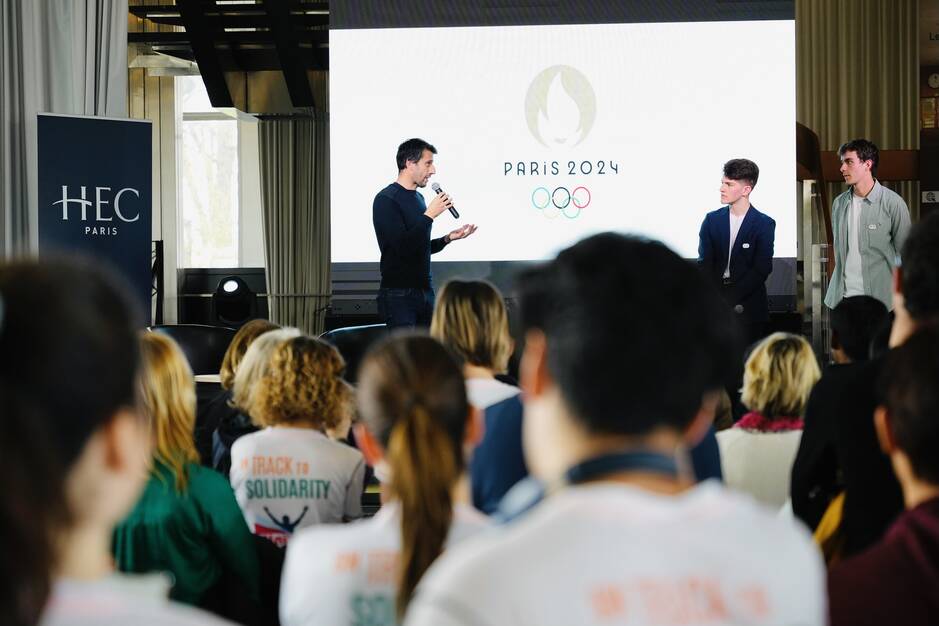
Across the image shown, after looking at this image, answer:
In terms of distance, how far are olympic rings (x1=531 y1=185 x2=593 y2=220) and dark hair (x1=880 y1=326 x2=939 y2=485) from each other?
580 centimetres

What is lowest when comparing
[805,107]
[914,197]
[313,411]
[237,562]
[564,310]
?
[237,562]

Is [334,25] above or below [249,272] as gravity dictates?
above

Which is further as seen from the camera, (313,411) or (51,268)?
(313,411)

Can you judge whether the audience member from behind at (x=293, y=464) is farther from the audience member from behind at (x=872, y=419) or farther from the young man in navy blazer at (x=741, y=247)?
the young man in navy blazer at (x=741, y=247)

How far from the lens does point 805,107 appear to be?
9266mm

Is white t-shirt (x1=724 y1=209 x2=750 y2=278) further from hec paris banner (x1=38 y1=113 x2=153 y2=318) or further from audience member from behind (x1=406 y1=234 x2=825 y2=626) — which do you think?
audience member from behind (x1=406 y1=234 x2=825 y2=626)

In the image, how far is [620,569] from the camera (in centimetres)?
77

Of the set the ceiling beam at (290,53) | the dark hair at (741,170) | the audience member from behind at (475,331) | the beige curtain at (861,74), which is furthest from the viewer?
the beige curtain at (861,74)

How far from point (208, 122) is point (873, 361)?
1013cm

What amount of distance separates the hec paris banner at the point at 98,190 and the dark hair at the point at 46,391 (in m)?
5.03

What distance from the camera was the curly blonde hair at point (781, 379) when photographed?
286cm

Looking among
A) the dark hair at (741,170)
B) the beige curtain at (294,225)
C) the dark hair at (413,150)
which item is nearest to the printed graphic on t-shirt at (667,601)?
the dark hair at (413,150)

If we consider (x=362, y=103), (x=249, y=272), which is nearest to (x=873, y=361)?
(x=362, y=103)

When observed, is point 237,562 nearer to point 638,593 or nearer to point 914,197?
point 638,593
